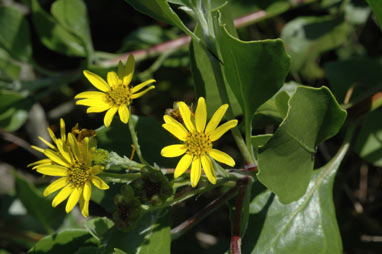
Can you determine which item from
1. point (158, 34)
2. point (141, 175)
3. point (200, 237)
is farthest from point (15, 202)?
point (141, 175)

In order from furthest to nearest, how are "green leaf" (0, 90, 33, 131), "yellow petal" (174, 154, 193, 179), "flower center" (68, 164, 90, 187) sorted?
"green leaf" (0, 90, 33, 131) < "flower center" (68, 164, 90, 187) < "yellow petal" (174, 154, 193, 179)

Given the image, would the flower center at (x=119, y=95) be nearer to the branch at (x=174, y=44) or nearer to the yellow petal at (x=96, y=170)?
the yellow petal at (x=96, y=170)

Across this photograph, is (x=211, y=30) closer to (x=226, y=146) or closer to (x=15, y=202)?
(x=226, y=146)

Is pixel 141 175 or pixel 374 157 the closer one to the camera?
pixel 141 175

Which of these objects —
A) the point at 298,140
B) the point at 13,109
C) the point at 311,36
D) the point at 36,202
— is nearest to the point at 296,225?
the point at 298,140

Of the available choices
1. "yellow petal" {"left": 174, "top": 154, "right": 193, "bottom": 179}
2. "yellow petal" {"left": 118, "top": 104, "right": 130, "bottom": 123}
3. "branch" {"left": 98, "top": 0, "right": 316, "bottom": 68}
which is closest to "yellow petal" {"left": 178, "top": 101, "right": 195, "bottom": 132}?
"yellow petal" {"left": 174, "top": 154, "right": 193, "bottom": 179}

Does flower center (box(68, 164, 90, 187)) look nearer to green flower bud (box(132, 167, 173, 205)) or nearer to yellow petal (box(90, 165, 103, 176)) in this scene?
yellow petal (box(90, 165, 103, 176))

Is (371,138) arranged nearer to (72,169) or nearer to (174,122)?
(174,122)
